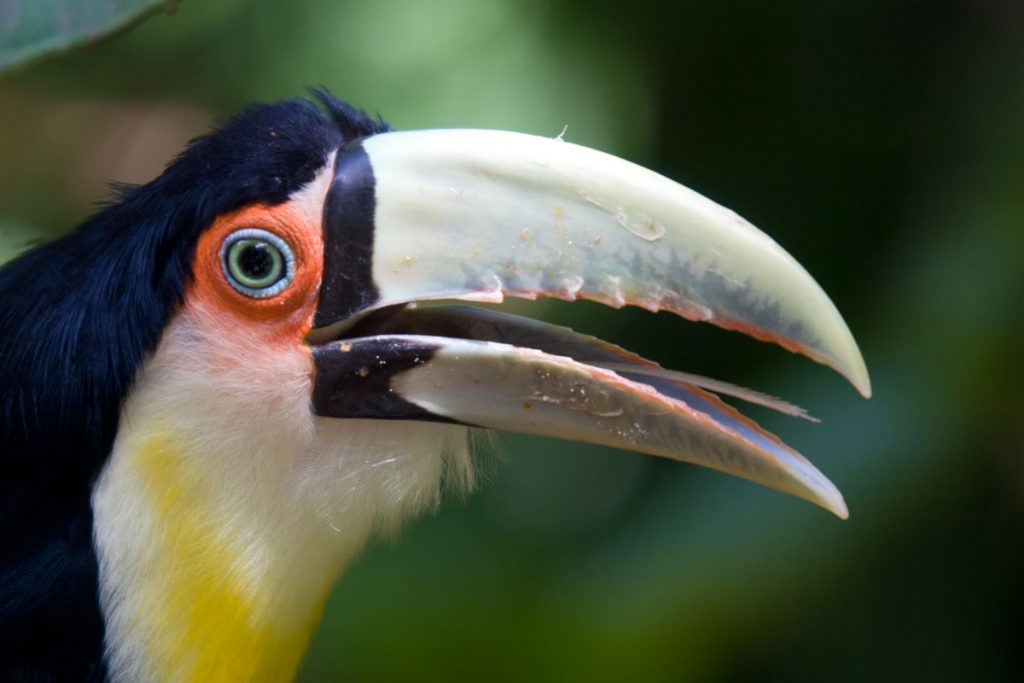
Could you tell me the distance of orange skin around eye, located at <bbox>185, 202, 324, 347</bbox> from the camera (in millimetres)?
1698

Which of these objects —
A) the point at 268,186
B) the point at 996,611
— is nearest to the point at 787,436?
the point at 996,611

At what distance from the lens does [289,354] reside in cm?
172

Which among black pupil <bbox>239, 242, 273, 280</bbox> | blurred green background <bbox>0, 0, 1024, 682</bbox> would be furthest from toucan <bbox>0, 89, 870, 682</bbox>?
blurred green background <bbox>0, 0, 1024, 682</bbox>

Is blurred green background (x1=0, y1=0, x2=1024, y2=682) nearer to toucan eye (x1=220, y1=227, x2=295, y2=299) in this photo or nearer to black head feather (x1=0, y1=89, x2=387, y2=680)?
toucan eye (x1=220, y1=227, x2=295, y2=299)

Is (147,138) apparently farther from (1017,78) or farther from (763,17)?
(1017,78)

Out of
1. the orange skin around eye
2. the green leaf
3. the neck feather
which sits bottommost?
the neck feather

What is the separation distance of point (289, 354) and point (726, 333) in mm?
1745

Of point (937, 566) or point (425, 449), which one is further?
point (937, 566)

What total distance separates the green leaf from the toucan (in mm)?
325

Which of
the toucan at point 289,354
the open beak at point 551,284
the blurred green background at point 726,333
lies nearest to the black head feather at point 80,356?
the toucan at point 289,354

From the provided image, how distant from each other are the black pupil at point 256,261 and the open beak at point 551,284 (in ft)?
0.28

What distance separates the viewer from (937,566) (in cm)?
299

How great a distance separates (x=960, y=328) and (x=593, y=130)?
40.3 inches

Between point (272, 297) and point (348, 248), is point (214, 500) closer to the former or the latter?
point (272, 297)
